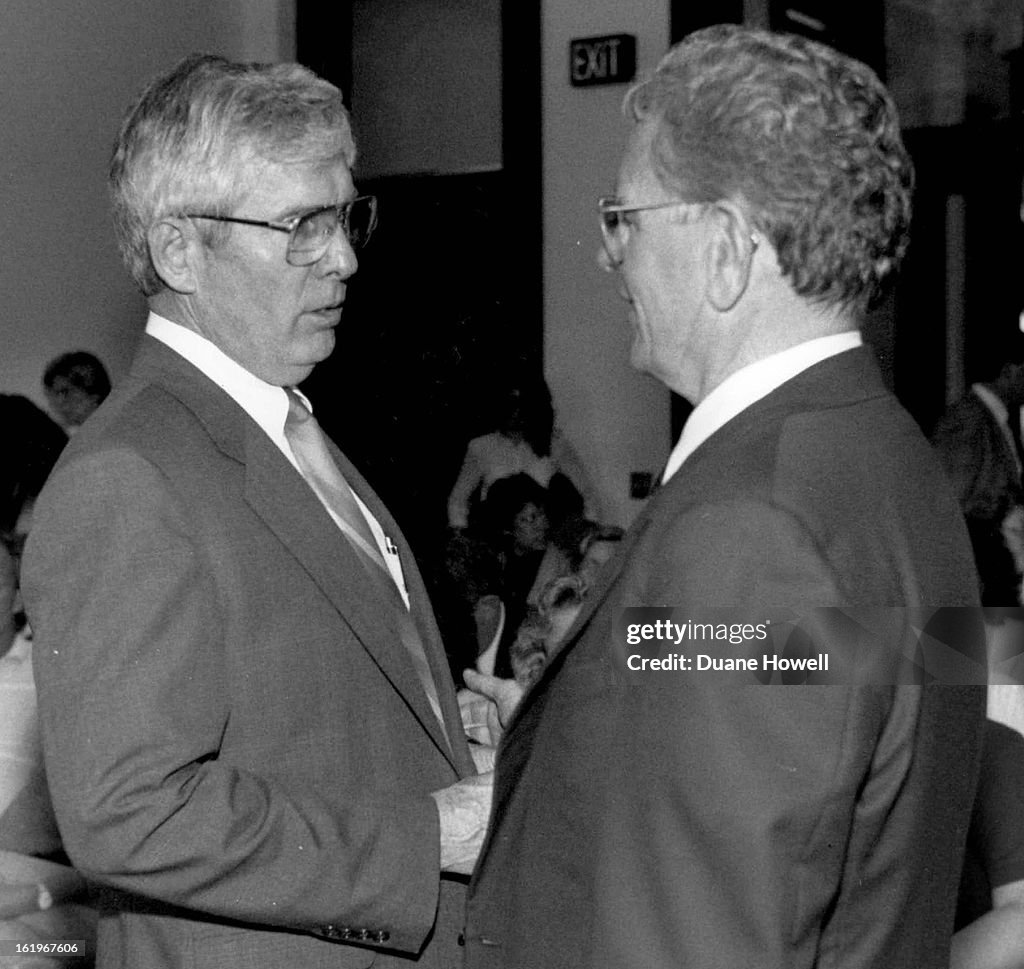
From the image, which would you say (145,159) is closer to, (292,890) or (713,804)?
(292,890)

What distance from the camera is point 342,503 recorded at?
2000 mm

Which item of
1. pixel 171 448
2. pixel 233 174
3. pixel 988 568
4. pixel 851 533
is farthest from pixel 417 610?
pixel 988 568

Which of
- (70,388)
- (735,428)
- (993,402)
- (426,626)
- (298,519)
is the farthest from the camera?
(70,388)

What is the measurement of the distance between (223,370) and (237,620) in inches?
13.0

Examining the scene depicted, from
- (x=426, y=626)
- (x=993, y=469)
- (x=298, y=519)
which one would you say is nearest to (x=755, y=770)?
(x=298, y=519)

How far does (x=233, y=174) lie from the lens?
6.05ft

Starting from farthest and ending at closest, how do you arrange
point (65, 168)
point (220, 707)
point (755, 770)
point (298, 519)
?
point (65, 168) < point (298, 519) < point (220, 707) < point (755, 770)

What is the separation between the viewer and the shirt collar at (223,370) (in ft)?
6.14

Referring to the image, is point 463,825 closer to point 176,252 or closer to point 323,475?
point 323,475

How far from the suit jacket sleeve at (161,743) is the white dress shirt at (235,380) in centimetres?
23

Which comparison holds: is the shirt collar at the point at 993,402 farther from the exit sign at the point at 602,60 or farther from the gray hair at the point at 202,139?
the gray hair at the point at 202,139

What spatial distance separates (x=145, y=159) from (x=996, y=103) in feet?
16.9

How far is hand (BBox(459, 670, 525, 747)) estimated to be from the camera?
203 centimetres

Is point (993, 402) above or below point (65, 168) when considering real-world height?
below
